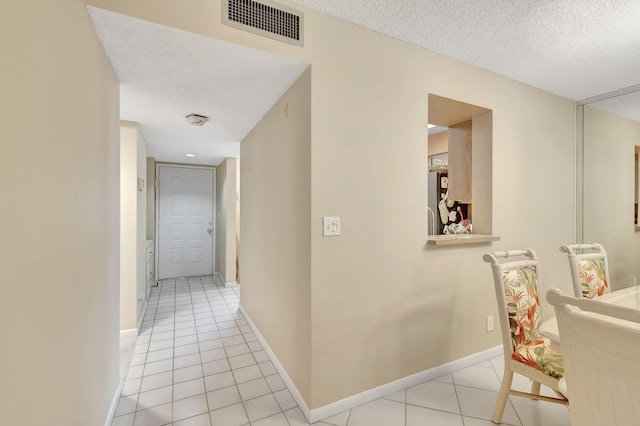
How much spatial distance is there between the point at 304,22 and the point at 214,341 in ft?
9.10

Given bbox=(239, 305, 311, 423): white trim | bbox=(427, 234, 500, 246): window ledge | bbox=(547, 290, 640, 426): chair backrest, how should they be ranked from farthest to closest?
bbox=(427, 234, 500, 246): window ledge < bbox=(239, 305, 311, 423): white trim < bbox=(547, 290, 640, 426): chair backrest

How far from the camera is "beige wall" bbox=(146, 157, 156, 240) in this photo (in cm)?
474

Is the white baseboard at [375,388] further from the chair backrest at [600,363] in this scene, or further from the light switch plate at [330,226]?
the chair backrest at [600,363]

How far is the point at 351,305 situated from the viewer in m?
1.73

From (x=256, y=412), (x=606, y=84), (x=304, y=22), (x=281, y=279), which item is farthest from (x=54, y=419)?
(x=606, y=84)

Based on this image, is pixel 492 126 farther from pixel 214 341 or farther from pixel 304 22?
pixel 214 341

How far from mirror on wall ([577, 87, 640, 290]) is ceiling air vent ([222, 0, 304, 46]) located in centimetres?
319

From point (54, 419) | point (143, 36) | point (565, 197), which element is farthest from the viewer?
point (565, 197)

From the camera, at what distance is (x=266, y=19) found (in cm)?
153

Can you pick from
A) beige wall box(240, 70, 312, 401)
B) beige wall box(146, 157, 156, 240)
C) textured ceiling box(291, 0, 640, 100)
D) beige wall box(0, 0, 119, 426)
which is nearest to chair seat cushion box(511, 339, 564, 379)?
beige wall box(240, 70, 312, 401)

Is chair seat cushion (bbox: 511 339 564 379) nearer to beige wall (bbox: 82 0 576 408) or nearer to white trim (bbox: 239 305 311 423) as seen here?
beige wall (bbox: 82 0 576 408)

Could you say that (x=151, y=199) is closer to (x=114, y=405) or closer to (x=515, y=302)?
(x=114, y=405)

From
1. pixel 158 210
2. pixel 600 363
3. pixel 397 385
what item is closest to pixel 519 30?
pixel 600 363

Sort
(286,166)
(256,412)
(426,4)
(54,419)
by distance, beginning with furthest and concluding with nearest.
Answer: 1. (286,166)
2. (256,412)
3. (426,4)
4. (54,419)
